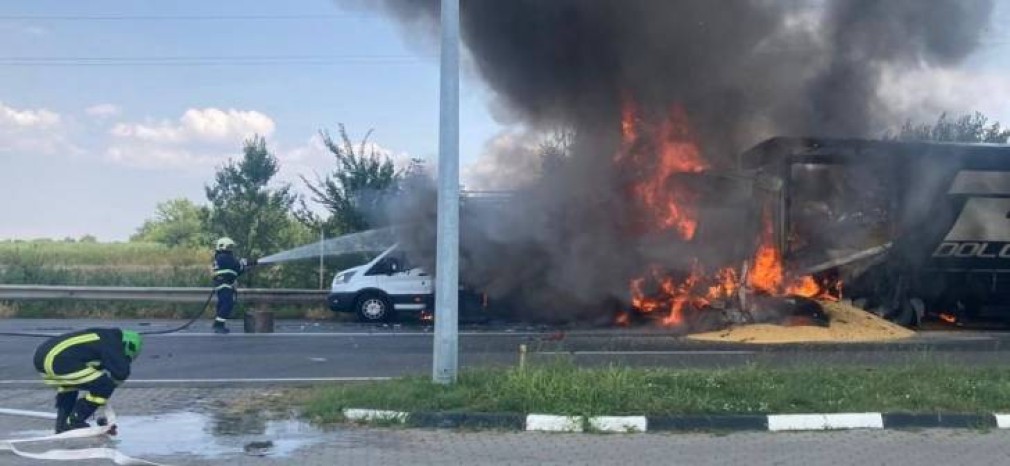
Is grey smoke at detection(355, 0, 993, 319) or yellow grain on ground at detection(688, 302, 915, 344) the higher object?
grey smoke at detection(355, 0, 993, 319)

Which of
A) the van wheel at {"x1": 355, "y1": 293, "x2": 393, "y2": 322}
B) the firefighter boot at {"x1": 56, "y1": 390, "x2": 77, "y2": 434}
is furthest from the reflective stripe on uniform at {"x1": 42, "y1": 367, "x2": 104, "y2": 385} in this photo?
the van wheel at {"x1": 355, "y1": 293, "x2": 393, "y2": 322}

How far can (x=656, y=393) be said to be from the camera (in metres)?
8.09

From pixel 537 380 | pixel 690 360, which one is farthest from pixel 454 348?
pixel 690 360

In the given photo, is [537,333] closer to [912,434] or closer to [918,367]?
[918,367]

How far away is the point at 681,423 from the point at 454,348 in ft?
6.66

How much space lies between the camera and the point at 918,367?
948cm

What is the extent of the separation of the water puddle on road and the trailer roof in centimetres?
1023

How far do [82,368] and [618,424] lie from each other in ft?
13.1

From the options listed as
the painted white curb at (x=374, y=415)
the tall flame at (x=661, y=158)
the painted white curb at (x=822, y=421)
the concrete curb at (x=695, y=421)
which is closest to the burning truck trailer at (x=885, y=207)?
the tall flame at (x=661, y=158)

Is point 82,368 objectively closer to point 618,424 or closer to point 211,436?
point 211,436

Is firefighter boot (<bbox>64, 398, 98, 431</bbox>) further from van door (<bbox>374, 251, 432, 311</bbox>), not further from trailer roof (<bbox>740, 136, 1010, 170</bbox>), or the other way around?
trailer roof (<bbox>740, 136, 1010, 170</bbox>)

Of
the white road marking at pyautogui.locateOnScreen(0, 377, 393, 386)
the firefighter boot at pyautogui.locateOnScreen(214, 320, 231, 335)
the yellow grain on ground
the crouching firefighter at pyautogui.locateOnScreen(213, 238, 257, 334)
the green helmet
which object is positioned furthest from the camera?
the crouching firefighter at pyautogui.locateOnScreen(213, 238, 257, 334)

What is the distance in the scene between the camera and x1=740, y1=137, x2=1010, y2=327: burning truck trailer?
614 inches

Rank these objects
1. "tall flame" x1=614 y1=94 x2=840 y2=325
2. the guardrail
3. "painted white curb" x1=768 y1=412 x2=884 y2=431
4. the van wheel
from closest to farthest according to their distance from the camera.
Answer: "painted white curb" x1=768 y1=412 x2=884 y2=431, "tall flame" x1=614 y1=94 x2=840 y2=325, the van wheel, the guardrail
